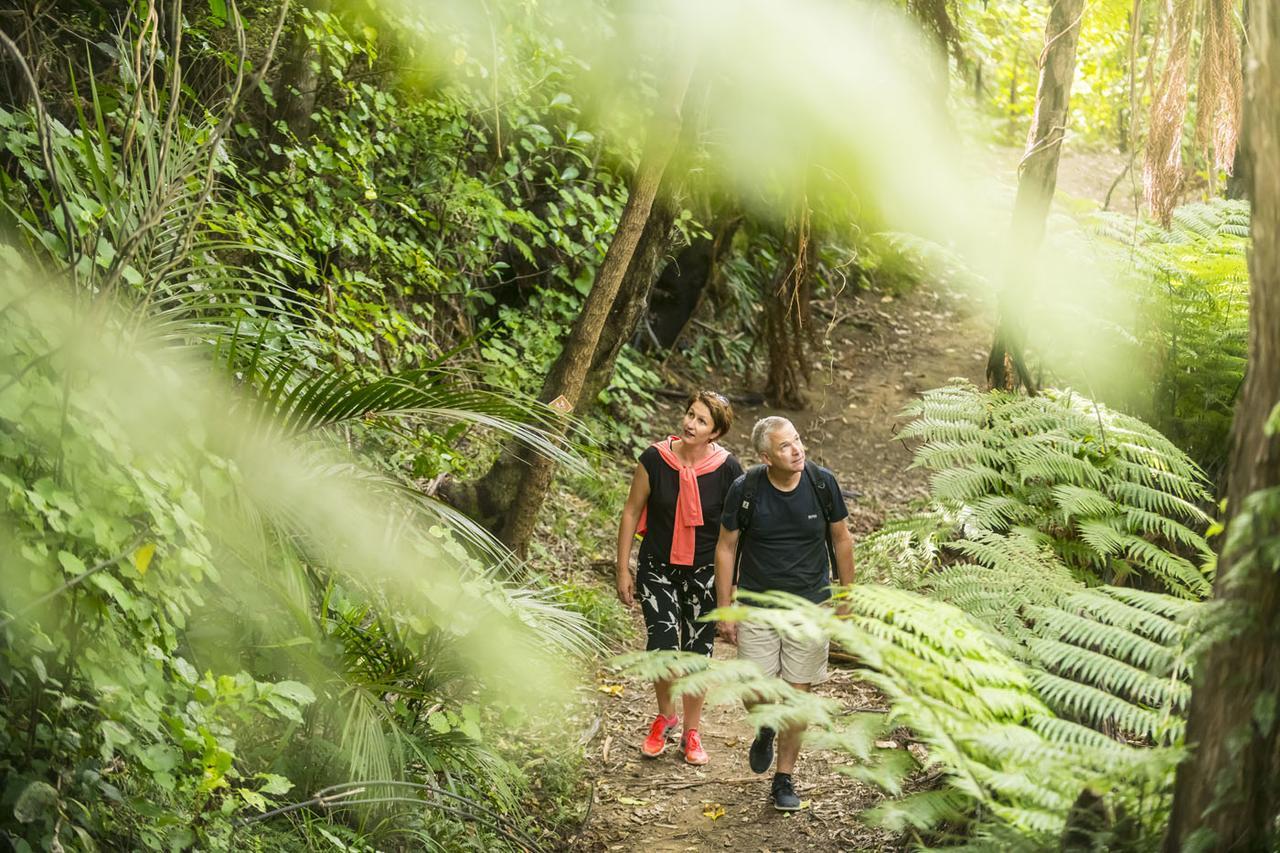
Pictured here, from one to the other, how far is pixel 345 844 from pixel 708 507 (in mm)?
2540

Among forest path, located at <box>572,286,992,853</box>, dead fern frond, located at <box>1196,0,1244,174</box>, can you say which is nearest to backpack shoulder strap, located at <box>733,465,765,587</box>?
forest path, located at <box>572,286,992,853</box>

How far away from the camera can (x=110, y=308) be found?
3.34 metres

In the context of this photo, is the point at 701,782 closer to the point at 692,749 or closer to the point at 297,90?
the point at 692,749

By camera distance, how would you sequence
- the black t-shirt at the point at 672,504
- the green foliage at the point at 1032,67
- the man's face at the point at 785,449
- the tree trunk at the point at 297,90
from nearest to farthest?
the man's face at the point at 785,449, the black t-shirt at the point at 672,504, the tree trunk at the point at 297,90, the green foliage at the point at 1032,67

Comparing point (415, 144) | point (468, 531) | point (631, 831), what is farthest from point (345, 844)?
point (415, 144)

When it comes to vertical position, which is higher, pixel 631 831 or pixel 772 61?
pixel 772 61

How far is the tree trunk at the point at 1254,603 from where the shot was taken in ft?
6.96

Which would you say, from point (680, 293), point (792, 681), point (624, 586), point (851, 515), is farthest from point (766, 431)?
point (680, 293)

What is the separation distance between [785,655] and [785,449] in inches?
40.6

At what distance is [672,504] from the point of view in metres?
5.80

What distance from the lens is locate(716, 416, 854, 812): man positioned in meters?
5.29

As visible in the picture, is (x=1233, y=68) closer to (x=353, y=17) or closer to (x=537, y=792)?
(x=537, y=792)

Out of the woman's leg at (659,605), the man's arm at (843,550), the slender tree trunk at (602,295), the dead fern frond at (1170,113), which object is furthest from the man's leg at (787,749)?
the dead fern frond at (1170,113)

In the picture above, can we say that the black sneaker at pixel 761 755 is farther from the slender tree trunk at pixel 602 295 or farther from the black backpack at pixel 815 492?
the slender tree trunk at pixel 602 295
